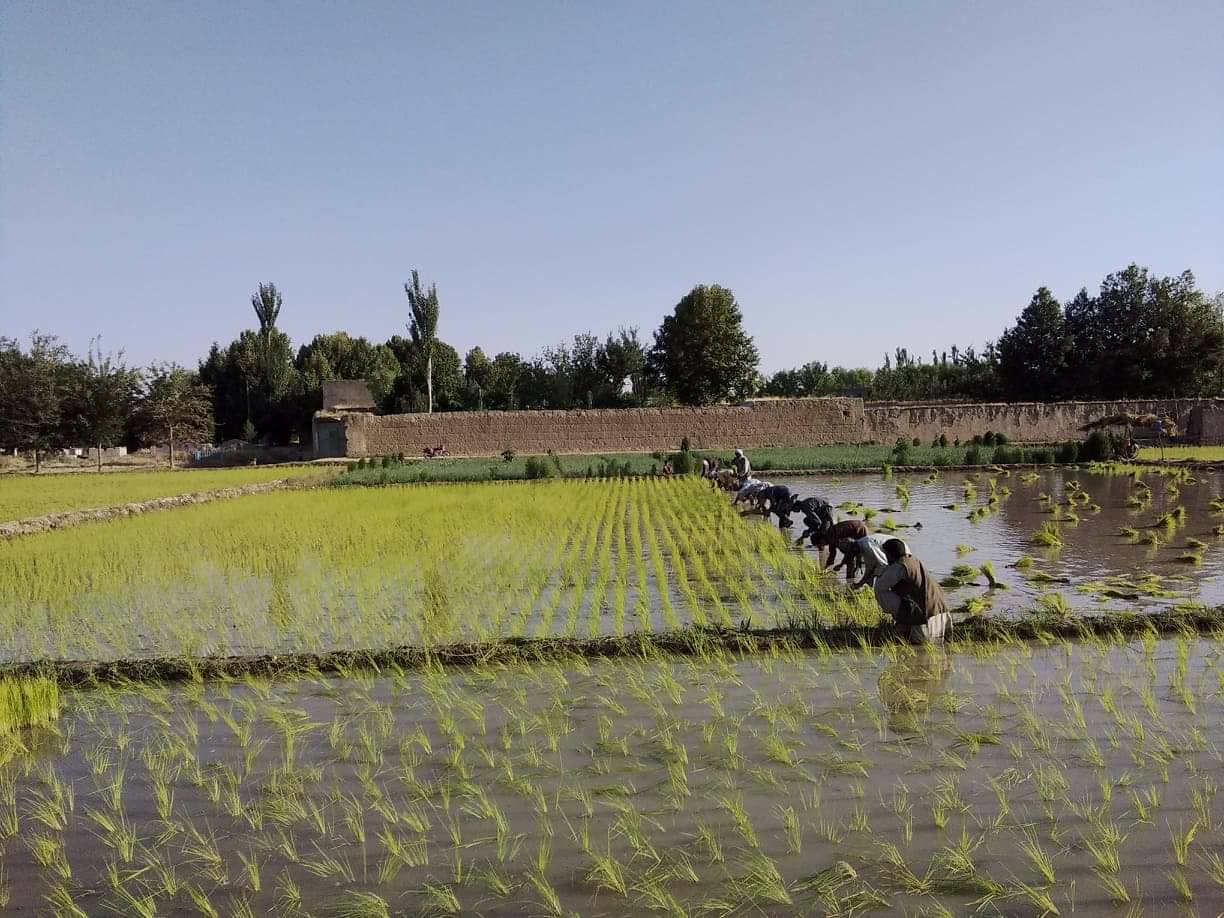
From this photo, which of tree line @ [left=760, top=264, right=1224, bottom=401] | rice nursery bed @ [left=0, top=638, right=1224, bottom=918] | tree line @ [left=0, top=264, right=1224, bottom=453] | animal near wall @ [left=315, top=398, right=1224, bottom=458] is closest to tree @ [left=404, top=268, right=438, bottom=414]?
tree line @ [left=0, top=264, right=1224, bottom=453]

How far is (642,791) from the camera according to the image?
11.5 ft

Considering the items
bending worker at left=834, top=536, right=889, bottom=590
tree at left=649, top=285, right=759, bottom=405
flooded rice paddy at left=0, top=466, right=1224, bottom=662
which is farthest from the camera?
tree at left=649, top=285, right=759, bottom=405

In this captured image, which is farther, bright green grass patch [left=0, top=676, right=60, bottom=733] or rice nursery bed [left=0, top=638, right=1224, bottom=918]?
bright green grass patch [left=0, top=676, right=60, bottom=733]

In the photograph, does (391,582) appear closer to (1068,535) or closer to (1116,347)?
(1068,535)

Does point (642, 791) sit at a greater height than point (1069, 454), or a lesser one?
lesser

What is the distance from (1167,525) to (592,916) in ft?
33.1

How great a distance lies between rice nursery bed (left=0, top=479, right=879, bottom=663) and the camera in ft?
20.2

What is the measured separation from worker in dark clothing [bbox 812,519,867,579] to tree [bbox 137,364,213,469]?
31.0m

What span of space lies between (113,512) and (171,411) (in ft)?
69.7

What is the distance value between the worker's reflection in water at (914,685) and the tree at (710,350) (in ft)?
137

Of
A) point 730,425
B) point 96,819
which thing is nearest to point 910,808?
point 96,819

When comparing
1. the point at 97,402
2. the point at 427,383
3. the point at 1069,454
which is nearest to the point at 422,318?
the point at 427,383

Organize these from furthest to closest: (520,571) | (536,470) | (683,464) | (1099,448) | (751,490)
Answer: (683,464), (1099,448), (536,470), (751,490), (520,571)

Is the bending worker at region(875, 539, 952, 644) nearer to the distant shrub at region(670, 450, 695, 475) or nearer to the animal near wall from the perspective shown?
the distant shrub at region(670, 450, 695, 475)
